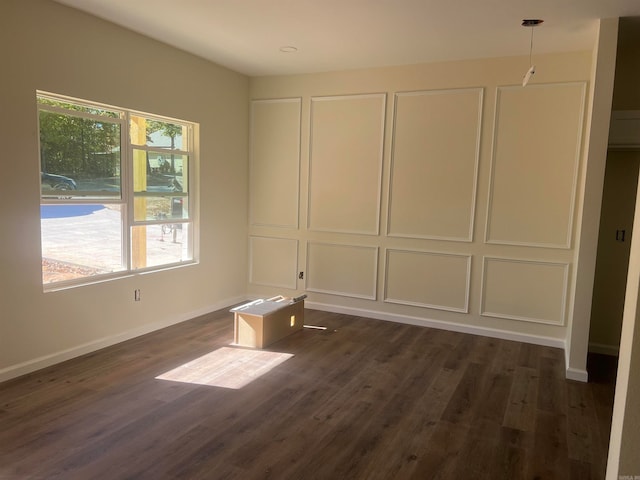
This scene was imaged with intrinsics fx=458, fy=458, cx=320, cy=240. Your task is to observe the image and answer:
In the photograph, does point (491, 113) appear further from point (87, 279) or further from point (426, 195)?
point (87, 279)

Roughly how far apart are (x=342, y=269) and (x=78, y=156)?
A: 2931mm

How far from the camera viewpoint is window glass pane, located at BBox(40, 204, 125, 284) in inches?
141

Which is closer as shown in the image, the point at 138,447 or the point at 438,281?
the point at 138,447

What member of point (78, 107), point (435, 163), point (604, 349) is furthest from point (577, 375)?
point (78, 107)

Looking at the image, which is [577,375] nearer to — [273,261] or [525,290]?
[525,290]

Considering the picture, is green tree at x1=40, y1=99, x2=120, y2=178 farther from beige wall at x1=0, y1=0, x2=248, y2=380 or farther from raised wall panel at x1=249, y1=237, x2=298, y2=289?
raised wall panel at x1=249, y1=237, x2=298, y2=289

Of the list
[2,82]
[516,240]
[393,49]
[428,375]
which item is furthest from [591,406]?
[2,82]

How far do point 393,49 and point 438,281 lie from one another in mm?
2362

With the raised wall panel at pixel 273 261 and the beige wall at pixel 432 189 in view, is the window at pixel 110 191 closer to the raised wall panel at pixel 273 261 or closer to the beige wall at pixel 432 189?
the raised wall panel at pixel 273 261

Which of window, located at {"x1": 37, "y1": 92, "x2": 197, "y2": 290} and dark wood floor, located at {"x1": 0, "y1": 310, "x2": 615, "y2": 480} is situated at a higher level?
window, located at {"x1": 37, "y1": 92, "x2": 197, "y2": 290}

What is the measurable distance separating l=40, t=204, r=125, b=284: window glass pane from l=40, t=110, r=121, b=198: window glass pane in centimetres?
14

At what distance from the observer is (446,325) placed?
485cm

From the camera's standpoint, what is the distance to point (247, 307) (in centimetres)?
428

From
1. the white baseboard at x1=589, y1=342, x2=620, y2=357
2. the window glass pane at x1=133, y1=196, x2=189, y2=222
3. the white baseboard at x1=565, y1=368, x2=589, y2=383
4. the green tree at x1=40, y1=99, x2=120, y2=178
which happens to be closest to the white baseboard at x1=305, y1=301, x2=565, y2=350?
the white baseboard at x1=589, y1=342, x2=620, y2=357
